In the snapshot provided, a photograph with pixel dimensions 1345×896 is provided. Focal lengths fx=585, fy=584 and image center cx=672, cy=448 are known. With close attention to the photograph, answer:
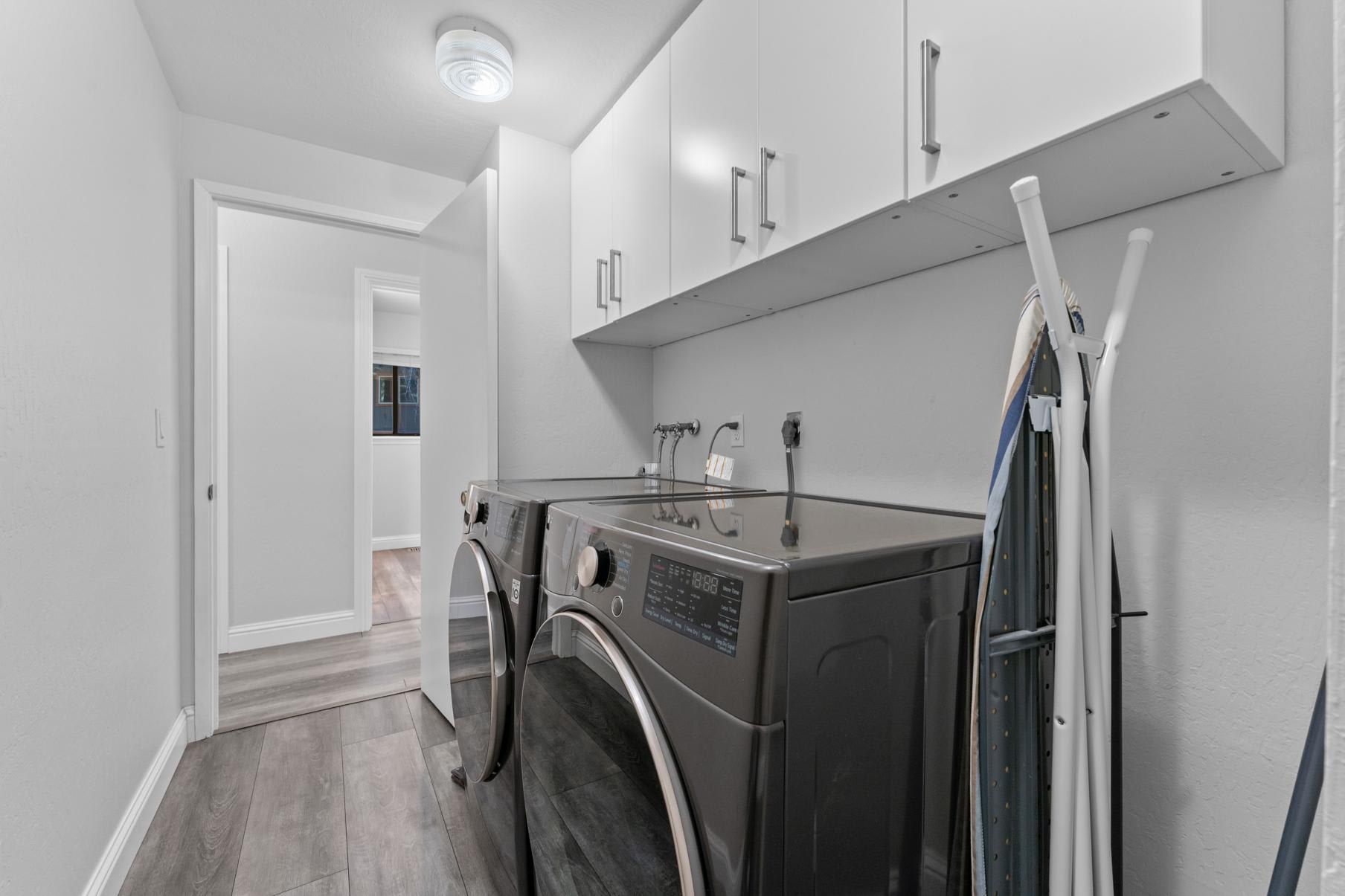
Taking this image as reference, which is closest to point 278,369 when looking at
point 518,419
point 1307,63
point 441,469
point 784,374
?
point 441,469

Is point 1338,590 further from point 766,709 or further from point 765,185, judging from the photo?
point 765,185

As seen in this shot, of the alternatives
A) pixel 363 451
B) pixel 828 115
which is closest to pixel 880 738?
pixel 828 115

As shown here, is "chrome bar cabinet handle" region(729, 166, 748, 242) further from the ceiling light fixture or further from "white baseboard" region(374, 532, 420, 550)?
Result: "white baseboard" region(374, 532, 420, 550)

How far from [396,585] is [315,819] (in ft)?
9.35

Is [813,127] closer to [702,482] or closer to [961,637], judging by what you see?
[961,637]

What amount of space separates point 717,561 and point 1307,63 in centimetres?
102

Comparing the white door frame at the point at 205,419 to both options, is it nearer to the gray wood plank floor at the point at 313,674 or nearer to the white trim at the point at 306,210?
the white trim at the point at 306,210

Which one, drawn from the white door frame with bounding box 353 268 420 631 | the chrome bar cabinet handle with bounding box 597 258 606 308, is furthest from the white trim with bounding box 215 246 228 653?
→ the chrome bar cabinet handle with bounding box 597 258 606 308

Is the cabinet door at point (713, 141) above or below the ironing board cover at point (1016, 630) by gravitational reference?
above

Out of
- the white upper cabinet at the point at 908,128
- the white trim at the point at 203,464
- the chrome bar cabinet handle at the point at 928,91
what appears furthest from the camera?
the white trim at the point at 203,464

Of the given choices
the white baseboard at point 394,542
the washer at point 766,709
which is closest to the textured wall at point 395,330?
the white baseboard at point 394,542

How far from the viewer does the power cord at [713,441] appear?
6.07ft

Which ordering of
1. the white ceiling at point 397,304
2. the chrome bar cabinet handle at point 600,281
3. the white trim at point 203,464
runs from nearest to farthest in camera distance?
the chrome bar cabinet handle at point 600,281
the white trim at point 203,464
the white ceiling at point 397,304

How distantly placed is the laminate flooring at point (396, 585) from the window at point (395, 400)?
3.93ft
